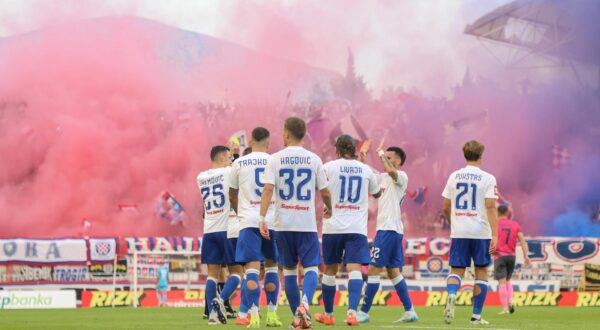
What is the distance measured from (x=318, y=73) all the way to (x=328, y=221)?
153 ft

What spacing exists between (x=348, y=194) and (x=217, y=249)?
2.67 meters

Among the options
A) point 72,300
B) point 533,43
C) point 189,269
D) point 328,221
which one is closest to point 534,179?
point 533,43

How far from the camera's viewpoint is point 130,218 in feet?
179

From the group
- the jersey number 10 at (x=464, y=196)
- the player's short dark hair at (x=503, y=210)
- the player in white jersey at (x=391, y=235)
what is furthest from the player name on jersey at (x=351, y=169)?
the player's short dark hair at (x=503, y=210)

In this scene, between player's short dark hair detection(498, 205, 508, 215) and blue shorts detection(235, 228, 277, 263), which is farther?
player's short dark hair detection(498, 205, 508, 215)

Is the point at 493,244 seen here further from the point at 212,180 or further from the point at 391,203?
the point at 212,180

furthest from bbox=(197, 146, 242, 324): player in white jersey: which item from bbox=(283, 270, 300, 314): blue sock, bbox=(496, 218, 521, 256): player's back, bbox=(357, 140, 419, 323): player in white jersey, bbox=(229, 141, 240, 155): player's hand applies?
bbox=(496, 218, 521, 256): player's back

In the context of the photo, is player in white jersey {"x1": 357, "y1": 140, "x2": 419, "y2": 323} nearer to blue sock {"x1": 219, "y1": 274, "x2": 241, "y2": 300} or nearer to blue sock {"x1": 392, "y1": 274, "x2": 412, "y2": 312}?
blue sock {"x1": 392, "y1": 274, "x2": 412, "y2": 312}

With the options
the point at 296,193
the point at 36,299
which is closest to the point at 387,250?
the point at 296,193

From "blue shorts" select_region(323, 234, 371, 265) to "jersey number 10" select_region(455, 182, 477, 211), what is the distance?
72.3 inches

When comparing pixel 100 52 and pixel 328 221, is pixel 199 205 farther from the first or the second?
pixel 328 221

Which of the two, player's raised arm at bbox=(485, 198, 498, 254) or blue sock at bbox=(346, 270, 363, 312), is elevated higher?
player's raised arm at bbox=(485, 198, 498, 254)

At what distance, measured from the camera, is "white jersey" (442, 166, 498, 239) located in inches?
549

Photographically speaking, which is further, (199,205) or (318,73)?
(318,73)
